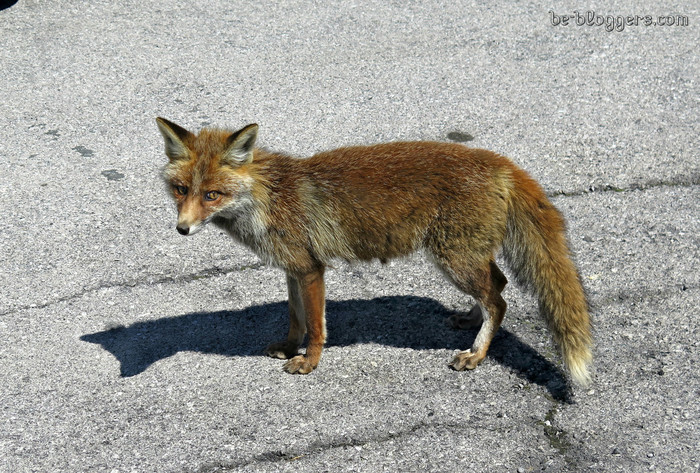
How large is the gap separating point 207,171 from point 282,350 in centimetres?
133

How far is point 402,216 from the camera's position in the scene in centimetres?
455

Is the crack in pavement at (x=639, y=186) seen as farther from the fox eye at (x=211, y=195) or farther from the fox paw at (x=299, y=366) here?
the fox eye at (x=211, y=195)

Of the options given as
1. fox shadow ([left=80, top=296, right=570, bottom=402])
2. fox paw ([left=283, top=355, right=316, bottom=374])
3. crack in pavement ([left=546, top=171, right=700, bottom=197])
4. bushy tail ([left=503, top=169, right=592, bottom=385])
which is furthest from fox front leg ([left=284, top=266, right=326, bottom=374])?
crack in pavement ([left=546, top=171, right=700, bottom=197])

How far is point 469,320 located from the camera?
509 cm

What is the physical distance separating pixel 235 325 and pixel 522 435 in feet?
6.96

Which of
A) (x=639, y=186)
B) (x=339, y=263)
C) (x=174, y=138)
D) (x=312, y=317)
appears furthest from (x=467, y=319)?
(x=639, y=186)

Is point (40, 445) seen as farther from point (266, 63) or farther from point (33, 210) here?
point (266, 63)

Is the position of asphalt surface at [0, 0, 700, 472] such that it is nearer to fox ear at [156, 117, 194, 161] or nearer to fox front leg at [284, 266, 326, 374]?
fox front leg at [284, 266, 326, 374]

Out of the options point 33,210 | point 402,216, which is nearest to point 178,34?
point 33,210

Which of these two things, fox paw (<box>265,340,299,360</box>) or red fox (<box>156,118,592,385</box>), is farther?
fox paw (<box>265,340,299,360</box>)

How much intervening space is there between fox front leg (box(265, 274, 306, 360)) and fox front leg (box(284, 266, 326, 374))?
99 mm

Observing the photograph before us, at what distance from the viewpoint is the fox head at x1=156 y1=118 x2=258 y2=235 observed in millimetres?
4320

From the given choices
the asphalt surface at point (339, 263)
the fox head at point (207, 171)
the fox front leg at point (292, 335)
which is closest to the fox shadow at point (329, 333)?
the asphalt surface at point (339, 263)

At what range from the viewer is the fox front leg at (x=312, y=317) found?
4.64 meters
